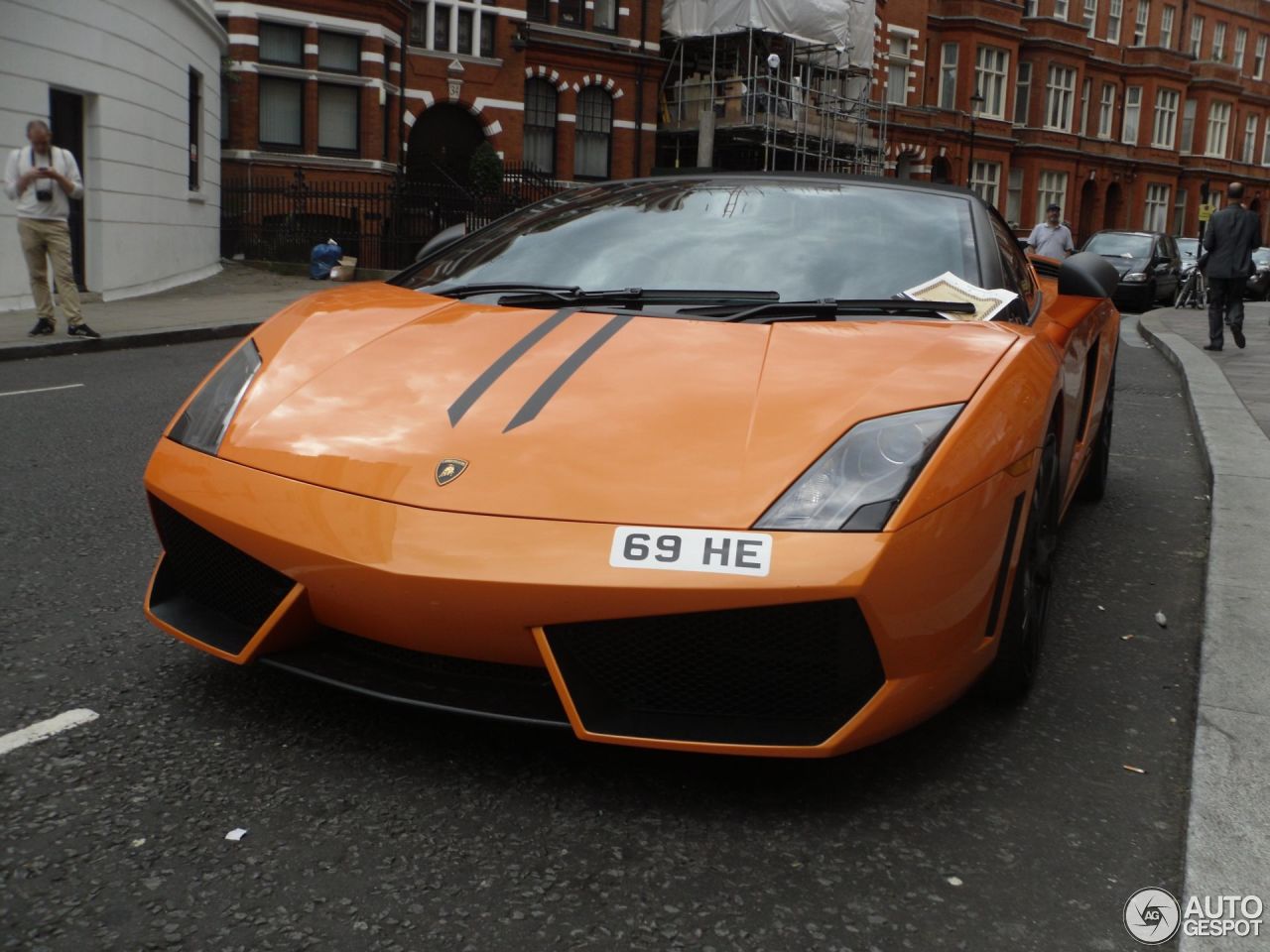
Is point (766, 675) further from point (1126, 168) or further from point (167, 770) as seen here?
point (1126, 168)

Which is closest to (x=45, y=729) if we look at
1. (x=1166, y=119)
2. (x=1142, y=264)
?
(x=1142, y=264)

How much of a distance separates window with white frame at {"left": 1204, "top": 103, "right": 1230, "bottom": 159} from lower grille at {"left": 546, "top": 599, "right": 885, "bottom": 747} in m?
61.8

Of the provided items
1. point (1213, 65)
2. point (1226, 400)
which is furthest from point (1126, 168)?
point (1226, 400)

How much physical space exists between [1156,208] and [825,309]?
189 feet

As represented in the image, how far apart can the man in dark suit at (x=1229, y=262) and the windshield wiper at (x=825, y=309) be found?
11417 mm

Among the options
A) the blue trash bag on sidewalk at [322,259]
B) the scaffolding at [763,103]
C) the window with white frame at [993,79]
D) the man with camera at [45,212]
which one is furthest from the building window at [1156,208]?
the man with camera at [45,212]

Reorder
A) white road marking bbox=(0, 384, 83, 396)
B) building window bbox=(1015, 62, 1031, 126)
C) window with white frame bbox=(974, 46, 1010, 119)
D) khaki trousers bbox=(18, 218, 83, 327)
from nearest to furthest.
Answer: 1. white road marking bbox=(0, 384, 83, 396)
2. khaki trousers bbox=(18, 218, 83, 327)
3. window with white frame bbox=(974, 46, 1010, 119)
4. building window bbox=(1015, 62, 1031, 126)

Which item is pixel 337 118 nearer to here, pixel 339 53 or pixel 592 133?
pixel 339 53

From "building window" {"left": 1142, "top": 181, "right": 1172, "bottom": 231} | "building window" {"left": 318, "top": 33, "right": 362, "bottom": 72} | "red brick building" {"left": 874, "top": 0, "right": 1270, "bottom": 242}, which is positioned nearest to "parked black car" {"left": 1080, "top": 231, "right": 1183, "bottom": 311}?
"building window" {"left": 318, "top": 33, "right": 362, "bottom": 72}

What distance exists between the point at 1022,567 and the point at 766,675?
2.64 ft

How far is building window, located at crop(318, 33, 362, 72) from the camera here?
2741 centimetres

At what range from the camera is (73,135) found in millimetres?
15477

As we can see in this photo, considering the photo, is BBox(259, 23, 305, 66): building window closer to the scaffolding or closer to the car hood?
the scaffolding

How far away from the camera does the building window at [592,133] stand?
33719mm
